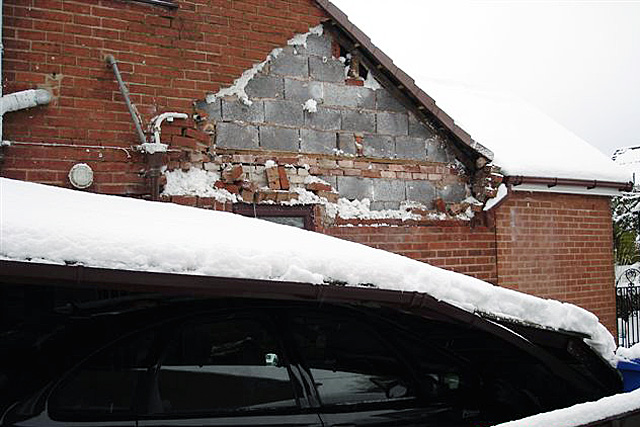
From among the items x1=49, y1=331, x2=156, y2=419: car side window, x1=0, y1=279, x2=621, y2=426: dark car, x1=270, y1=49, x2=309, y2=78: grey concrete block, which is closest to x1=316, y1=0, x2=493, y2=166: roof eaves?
x1=270, y1=49, x2=309, y2=78: grey concrete block

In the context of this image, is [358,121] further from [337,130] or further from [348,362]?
[348,362]

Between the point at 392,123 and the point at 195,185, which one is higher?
the point at 392,123

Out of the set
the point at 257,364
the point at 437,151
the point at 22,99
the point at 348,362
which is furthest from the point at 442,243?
the point at 22,99

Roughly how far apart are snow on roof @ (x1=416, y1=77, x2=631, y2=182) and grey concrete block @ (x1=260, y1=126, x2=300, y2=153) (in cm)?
251

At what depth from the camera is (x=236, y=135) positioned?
5.92 meters

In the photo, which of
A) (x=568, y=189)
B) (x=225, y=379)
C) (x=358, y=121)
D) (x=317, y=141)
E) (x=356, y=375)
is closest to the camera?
(x=225, y=379)

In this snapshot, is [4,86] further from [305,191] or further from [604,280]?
[604,280]

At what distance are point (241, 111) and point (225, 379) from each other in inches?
130

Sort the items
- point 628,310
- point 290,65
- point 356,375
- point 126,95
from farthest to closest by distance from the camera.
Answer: point 628,310 → point 290,65 → point 126,95 → point 356,375

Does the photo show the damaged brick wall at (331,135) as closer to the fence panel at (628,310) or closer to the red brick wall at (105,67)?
the red brick wall at (105,67)

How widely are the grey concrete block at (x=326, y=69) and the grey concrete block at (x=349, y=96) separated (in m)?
0.07

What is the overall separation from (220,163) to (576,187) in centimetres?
475

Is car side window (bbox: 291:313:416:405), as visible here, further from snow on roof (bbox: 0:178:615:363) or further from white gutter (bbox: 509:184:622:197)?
white gutter (bbox: 509:184:622:197)

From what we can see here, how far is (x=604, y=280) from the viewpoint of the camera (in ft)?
28.4
